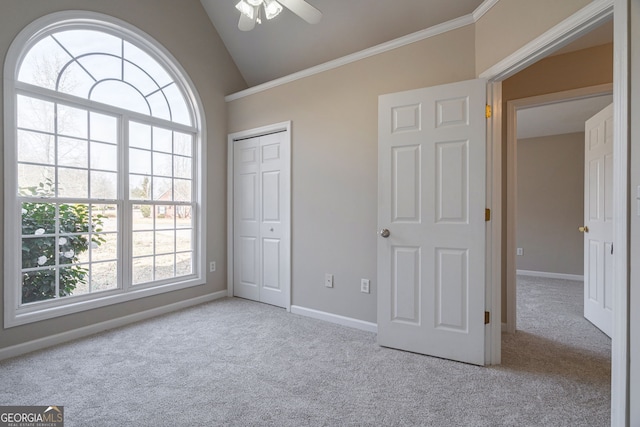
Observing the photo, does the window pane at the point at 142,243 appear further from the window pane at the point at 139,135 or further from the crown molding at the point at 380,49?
the crown molding at the point at 380,49

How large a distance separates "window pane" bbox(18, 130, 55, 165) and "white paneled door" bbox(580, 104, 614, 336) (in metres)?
4.74

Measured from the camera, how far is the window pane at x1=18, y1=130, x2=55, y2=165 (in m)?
2.40

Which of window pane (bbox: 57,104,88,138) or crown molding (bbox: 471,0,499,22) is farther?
window pane (bbox: 57,104,88,138)

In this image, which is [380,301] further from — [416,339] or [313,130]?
[313,130]

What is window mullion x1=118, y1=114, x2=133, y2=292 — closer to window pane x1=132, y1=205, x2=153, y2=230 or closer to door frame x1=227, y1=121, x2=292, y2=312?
window pane x1=132, y1=205, x2=153, y2=230

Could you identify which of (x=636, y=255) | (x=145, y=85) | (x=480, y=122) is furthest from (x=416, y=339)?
(x=145, y=85)

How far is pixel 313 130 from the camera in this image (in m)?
3.18

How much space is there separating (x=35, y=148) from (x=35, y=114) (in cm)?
27

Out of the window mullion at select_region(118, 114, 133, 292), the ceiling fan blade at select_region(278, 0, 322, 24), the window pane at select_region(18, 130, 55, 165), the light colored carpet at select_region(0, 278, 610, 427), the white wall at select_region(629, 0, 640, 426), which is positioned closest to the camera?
the white wall at select_region(629, 0, 640, 426)

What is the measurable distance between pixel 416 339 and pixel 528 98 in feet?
7.84

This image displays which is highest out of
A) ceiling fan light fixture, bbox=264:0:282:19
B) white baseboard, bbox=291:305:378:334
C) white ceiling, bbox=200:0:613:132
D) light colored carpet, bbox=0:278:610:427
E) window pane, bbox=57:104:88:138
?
white ceiling, bbox=200:0:613:132

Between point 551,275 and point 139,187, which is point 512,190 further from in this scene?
point 139,187

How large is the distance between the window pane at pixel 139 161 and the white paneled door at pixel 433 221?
7.89ft

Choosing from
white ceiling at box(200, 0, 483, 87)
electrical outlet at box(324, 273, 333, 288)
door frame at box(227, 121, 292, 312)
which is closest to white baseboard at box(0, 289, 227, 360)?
door frame at box(227, 121, 292, 312)
